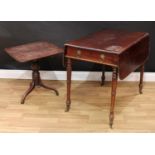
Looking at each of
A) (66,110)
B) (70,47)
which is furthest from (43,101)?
(70,47)

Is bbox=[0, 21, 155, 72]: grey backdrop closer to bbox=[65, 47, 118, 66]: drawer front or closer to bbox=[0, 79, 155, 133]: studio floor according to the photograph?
bbox=[0, 79, 155, 133]: studio floor

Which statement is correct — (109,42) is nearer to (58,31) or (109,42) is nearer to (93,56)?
(93,56)

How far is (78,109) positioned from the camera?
2.47 metres

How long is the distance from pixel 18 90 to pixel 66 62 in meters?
0.89

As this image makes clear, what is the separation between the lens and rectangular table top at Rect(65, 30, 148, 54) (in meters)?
1.96

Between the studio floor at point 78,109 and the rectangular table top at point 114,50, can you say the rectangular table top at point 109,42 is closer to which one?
the rectangular table top at point 114,50

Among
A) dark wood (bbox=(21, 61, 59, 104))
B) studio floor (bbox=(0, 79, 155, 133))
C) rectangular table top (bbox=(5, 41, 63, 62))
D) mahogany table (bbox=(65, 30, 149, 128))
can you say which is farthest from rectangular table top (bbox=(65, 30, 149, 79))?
dark wood (bbox=(21, 61, 59, 104))

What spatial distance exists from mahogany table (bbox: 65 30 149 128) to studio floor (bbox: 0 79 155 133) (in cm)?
16

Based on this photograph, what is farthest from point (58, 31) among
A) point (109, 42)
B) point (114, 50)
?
point (114, 50)

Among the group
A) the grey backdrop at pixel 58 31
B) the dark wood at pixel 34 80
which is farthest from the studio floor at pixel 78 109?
the grey backdrop at pixel 58 31

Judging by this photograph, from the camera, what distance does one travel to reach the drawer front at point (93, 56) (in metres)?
1.90

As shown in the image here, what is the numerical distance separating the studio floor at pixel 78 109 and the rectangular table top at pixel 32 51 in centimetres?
54

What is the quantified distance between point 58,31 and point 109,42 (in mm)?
1006
